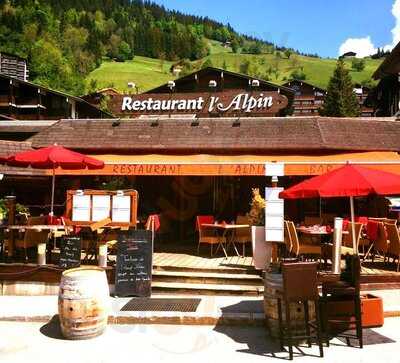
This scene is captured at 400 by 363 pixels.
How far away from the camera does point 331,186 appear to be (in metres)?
7.41

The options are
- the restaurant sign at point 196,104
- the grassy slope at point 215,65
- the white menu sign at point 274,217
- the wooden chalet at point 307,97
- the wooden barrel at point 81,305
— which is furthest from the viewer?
the grassy slope at point 215,65

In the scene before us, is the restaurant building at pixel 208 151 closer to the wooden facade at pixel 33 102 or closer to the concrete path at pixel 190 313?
the concrete path at pixel 190 313

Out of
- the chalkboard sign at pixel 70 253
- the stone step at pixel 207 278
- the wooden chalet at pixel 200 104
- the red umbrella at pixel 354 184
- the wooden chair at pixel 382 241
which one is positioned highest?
the wooden chalet at pixel 200 104

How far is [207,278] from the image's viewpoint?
9.47m

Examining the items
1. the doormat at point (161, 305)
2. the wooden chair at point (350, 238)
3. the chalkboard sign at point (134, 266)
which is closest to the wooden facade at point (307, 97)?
the wooden chair at point (350, 238)

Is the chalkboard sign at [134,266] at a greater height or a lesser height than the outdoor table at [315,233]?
lesser

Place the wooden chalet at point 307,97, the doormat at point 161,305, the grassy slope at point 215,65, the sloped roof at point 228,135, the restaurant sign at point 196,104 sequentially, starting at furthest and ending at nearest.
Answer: the grassy slope at point 215,65 → the wooden chalet at point 307,97 → the restaurant sign at point 196,104 → the sloped roof at point 228,135 → the doormat at point 161,305

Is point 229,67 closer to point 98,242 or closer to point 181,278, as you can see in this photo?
point 98,242

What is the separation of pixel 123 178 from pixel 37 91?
2279 cm

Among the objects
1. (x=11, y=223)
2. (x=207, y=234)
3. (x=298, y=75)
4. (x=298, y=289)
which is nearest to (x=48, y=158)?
(x=11, y=223)

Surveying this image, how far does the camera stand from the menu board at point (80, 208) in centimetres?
994

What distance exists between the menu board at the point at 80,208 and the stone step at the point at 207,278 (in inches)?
71.0

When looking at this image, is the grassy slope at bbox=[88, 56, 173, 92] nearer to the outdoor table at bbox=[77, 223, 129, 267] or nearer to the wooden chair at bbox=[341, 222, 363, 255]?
the outdoor table at bbox=[77, 223, 129, 267]

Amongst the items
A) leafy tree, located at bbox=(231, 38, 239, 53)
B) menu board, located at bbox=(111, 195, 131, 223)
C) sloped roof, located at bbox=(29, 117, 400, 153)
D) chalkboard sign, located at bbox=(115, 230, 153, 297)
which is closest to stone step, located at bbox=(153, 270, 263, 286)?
chalkboard sign, located at bbox=(115, 230, 153, 297)
